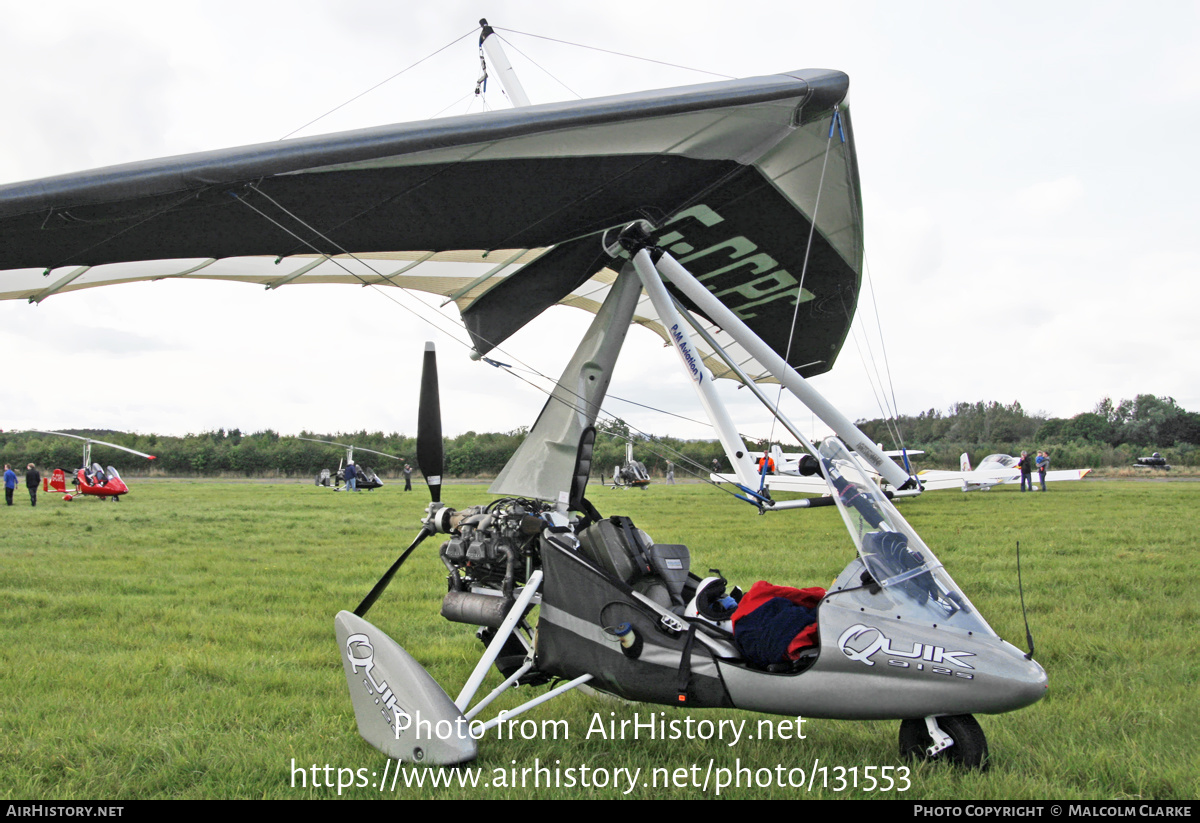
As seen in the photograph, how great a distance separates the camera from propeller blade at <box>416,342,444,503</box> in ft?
19.1

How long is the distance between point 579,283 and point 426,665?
3.36 meters

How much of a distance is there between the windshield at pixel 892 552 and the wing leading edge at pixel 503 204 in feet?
7.14

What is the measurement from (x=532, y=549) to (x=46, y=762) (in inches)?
113

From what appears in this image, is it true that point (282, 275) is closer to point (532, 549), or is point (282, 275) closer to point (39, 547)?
point (532, 549)

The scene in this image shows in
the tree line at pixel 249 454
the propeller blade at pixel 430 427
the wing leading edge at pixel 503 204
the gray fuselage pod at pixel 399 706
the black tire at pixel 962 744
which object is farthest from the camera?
the tree line at pixel 249 454

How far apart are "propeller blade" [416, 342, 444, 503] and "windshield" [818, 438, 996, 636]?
9.89ft

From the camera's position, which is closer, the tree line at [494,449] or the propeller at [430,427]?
the propeller at [430,427]

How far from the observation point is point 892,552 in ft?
12.7

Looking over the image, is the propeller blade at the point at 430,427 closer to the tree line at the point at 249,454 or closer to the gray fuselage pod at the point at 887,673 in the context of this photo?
the gray fuselage pod at the point at 887,673

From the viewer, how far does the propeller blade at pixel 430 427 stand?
5.83 meters

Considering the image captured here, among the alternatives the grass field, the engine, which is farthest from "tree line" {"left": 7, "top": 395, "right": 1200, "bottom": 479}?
the engine

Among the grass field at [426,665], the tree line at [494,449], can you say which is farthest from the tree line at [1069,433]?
the grass field at [426,665]

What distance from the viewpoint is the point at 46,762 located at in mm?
3887

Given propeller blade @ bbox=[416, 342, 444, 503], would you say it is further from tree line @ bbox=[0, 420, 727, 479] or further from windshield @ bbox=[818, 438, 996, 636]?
tree line @ bbox=[0, 420, 727, 479]
